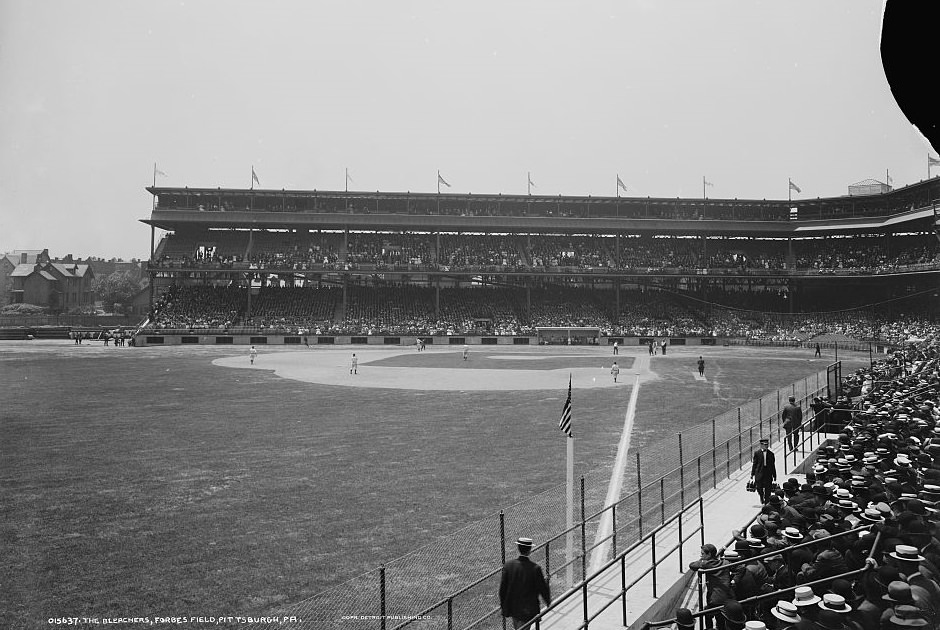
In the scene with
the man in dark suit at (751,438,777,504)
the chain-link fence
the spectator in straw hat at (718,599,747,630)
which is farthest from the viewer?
the man in dark suit at (751,438,777,504)

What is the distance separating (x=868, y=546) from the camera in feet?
19.2

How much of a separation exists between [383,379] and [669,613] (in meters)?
28.3

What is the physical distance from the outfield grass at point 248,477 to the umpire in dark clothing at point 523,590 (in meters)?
3.31

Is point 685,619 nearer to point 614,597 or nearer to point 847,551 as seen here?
point 847,551

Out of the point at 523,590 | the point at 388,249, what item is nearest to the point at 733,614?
the point at 523,590

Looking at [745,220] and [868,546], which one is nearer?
[868,546]

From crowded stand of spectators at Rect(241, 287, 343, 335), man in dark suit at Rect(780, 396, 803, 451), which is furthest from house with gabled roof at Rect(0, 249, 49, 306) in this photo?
crowded stand of spectators at Rect(241, 287, 343, 335)

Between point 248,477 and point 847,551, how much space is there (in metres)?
12.4

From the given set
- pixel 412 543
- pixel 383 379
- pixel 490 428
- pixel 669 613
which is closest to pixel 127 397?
pixel 383 379

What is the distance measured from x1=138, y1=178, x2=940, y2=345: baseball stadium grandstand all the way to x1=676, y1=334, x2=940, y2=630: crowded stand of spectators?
58974 millimetres

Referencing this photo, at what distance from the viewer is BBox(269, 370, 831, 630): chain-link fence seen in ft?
26.3

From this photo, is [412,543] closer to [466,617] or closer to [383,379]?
[466,617]

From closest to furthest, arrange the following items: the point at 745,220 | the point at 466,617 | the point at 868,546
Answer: the point at 868,546
the point at 466,617
the point at 745,220

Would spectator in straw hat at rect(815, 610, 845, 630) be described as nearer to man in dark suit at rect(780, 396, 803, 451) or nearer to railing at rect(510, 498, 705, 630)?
railing at rect(510, 498, 705, 630)
